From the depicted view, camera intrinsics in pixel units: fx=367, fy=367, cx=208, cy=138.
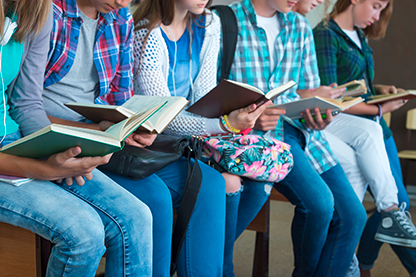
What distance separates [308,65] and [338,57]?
0.34 m

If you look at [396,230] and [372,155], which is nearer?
[396,230]

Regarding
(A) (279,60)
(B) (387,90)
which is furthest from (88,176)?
(B) (387,90)

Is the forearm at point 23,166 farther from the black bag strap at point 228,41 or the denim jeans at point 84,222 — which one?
the black bag strap at point 228,41

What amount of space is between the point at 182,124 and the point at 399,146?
294 cm

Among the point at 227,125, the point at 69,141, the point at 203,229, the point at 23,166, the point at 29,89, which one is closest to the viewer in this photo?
the point at 69,141

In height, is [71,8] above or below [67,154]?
above

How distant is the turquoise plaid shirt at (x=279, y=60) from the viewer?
4.94ft

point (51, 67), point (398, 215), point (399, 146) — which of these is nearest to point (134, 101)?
point (51, 67)

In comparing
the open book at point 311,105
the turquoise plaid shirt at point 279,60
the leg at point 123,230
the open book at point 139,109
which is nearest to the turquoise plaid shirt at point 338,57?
the turquoise plaid shirt at point 279,60

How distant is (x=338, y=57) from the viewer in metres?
1.90

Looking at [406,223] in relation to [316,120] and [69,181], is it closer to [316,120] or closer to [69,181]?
[316,120]

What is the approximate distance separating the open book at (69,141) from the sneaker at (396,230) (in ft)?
4.17

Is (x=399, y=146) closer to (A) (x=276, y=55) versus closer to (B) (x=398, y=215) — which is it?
(B) (x=398, y=215)

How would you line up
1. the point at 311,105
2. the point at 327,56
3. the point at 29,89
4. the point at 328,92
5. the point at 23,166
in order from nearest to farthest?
the point at 23,166, the point at 29,89, the point at 311,105, the point at 328,92, the point at 327,56
